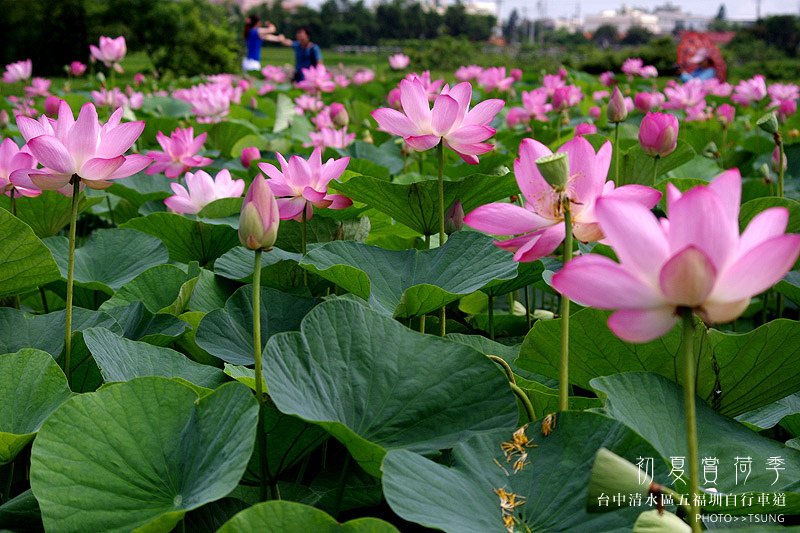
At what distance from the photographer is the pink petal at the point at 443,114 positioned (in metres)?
1.11

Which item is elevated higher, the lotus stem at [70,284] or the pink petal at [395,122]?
the pink petal at [395,122]

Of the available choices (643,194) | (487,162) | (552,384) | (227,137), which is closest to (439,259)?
(552,384)

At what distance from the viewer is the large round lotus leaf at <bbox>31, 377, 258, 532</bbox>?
69 cm

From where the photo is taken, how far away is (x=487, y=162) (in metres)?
1.98

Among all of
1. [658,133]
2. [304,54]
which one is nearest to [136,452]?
[658,133]

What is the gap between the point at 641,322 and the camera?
0.54 metres

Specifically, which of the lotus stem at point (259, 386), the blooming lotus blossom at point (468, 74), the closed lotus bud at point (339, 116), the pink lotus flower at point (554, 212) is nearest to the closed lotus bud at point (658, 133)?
the pink lotus flower at point (554, 212)

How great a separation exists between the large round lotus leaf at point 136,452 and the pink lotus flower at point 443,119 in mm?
543

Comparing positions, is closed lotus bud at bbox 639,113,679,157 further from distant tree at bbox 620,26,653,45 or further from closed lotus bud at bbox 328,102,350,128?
distant tree at bbox 620,26,653,45

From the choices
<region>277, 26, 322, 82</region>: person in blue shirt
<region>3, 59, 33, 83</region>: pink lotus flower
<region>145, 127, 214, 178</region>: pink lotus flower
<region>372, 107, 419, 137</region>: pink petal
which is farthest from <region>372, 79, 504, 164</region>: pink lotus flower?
<region>277, 26, 322, 82</region>: person in blue shirt

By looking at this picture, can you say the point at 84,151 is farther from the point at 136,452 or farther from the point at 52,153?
the point at 136,452

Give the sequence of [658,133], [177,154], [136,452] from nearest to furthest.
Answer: [136,452], [658,133], [177,154]

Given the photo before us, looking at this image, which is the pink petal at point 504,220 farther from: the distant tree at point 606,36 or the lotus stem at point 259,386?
the distant tree at point 606,36

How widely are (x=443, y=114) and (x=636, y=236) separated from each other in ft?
2.07
